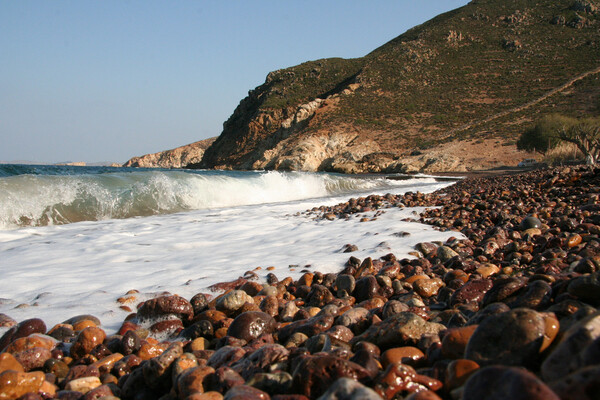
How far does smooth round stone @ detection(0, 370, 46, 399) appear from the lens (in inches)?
74.9

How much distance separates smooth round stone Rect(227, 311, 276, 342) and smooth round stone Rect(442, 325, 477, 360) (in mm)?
1265

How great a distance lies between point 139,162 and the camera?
13712 centimetres

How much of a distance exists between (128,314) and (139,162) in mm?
145444

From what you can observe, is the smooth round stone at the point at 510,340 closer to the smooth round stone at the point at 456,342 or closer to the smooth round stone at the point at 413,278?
the smooth round stone at the point at 456,342

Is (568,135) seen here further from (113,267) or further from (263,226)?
(113,267)

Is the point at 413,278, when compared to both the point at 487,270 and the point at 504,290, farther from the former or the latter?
the point at 504,290

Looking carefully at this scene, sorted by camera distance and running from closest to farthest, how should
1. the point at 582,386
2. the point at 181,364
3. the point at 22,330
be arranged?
the point at 582,386 < the point at 181,364 < the point at 22,330

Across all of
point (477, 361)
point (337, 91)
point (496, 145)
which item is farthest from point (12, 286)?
point (337, 91)

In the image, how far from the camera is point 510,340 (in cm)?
137

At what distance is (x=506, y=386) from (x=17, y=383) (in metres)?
2.21

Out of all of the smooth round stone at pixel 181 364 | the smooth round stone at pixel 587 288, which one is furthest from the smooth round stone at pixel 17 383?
the smooth round stone at pixel 587 288

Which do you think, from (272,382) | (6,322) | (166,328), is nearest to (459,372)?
(272,382)

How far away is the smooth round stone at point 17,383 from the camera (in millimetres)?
1902

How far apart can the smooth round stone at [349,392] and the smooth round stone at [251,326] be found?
133 cm
